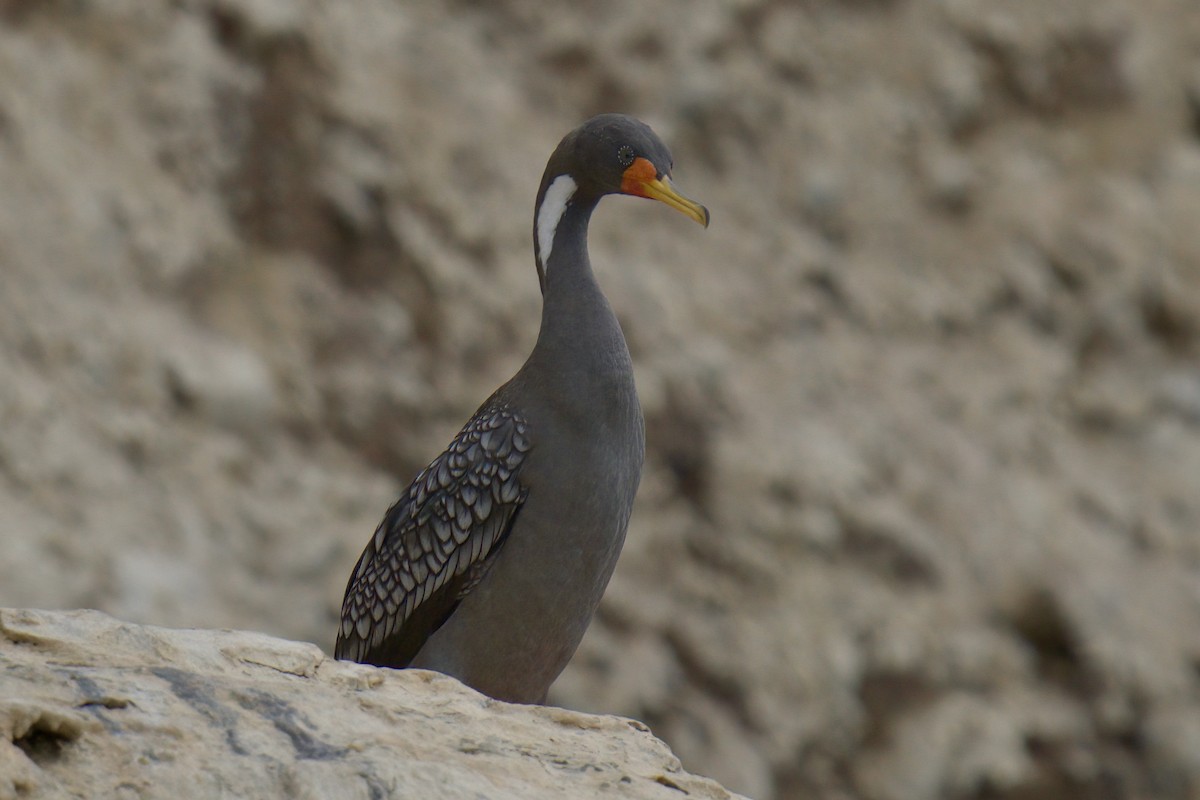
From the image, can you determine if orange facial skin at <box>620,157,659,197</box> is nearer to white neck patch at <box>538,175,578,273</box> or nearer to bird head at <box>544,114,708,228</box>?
bird head at <box>544,114,708,228</box>

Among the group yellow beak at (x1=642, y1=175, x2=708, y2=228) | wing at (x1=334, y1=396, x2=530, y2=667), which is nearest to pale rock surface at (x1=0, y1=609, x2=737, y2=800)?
wing at (x1=334, y1=396, x2=530, y2=667)

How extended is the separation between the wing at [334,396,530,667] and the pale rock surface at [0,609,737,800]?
1255 mm

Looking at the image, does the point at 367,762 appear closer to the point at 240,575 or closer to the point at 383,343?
the point at 240,575

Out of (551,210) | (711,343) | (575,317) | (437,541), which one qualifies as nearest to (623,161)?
(551,210)

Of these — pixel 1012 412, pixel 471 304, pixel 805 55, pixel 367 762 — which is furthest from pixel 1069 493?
pixel 367 762

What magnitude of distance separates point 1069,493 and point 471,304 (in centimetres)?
444

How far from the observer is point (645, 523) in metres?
10.0

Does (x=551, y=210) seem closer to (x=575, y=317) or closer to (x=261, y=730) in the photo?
(x=575, y=317)

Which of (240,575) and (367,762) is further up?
(240,575)

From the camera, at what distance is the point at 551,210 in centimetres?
550

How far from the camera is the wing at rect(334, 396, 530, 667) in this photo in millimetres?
5352

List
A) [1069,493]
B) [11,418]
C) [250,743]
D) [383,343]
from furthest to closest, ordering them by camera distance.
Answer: [1069,493], [383,343], [11,418], [250,743]

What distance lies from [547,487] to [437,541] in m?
0.44

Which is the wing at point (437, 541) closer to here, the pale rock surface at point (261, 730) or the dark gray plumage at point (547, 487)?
the dark gray plumage at point (547, 487)
